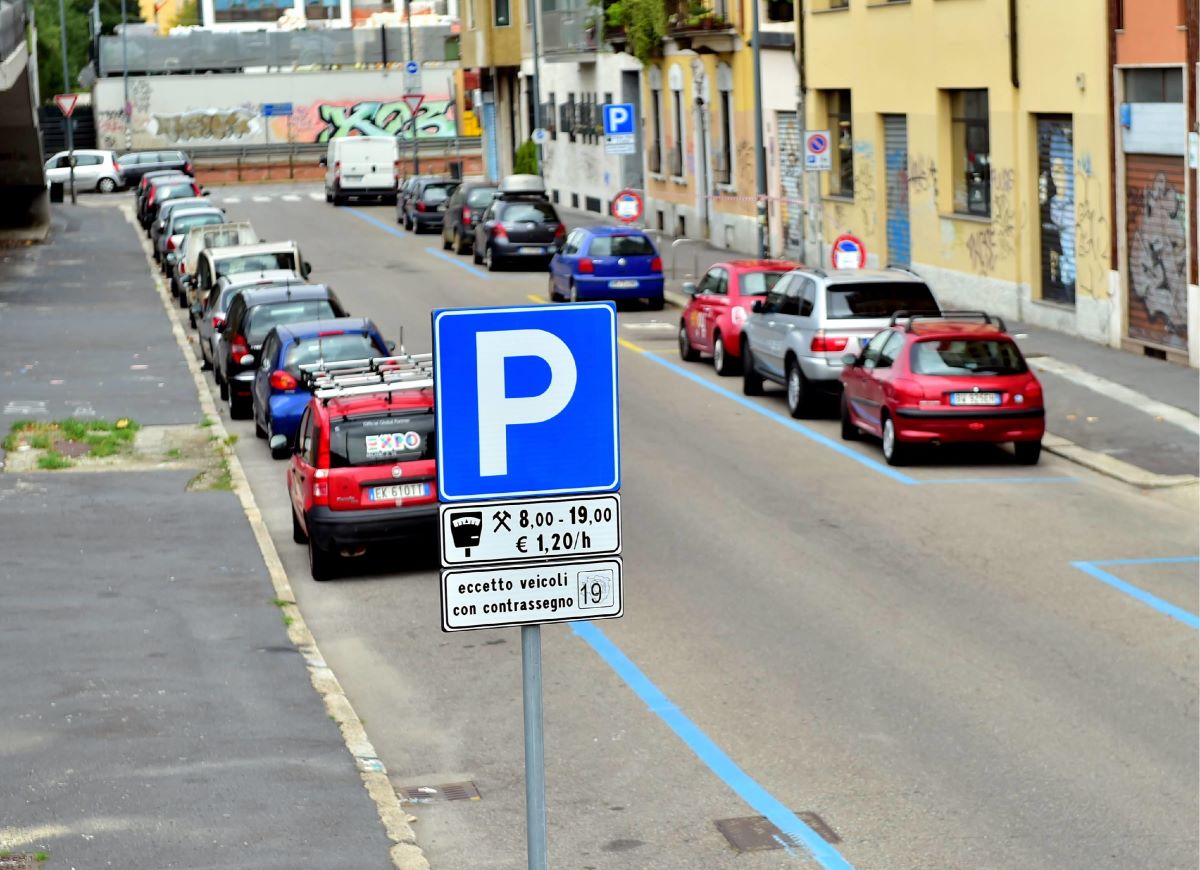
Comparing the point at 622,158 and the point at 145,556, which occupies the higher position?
the point at 622,158

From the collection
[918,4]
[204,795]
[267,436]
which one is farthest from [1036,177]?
[204,795]

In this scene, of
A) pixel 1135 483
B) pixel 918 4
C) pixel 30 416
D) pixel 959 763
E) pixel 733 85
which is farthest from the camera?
pixel 733 85

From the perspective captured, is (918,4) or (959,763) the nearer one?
(959,763)

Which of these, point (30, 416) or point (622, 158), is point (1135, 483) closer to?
point (30, 416)

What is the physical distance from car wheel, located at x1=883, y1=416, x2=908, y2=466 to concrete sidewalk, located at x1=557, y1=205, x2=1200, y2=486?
186 cm

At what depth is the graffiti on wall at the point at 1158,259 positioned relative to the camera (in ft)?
87.2

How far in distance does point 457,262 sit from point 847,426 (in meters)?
25.1

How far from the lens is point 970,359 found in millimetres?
20672

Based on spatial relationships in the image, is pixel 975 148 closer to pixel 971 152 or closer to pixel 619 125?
pixel 971 152

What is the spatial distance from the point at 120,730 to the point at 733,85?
1403 inches

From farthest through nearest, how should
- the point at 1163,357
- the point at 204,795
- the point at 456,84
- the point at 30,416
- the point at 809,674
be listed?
the point at 456,84, the point at 1163,357, the point at 30,416, the point at 809,674, the point at 204,795

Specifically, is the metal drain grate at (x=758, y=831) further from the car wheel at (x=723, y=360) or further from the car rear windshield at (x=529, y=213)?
the car rear windshield at (x=529, y=213)

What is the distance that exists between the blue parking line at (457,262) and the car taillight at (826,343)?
63.6 feet

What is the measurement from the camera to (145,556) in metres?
16.9
